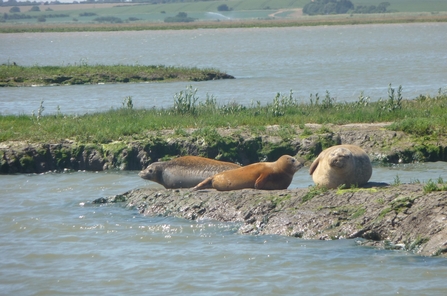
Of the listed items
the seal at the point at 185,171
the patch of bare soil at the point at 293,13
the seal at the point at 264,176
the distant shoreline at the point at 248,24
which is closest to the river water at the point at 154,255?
the seal at the point at 185,171

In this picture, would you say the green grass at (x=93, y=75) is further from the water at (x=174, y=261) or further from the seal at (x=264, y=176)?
the seal at (x=264, y=176)

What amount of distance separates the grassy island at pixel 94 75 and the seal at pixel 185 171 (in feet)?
70.9

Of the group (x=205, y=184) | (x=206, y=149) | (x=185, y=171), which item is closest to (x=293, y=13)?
(x=206, y=149)

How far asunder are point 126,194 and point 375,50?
1849 inches

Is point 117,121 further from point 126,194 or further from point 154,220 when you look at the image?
point 154,220

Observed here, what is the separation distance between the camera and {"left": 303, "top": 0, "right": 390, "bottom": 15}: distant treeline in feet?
507

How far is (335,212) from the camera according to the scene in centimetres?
969

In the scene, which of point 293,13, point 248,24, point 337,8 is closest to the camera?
point 248,24

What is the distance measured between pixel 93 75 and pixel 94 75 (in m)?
0.04

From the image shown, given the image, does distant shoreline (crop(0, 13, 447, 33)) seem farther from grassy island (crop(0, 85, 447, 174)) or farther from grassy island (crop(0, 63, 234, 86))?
grassy island (crop(0, 85, 447, 174))

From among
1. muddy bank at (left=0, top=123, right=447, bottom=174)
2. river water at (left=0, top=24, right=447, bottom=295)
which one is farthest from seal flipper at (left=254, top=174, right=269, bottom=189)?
muddy bank at (left=0, top=123, right=447, bottom=174)

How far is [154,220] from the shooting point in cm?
1084

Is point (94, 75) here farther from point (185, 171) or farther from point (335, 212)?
point (335, 212)

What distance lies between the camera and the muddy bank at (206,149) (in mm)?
15037
